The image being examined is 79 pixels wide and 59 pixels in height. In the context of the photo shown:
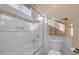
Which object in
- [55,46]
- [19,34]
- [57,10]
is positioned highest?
[57,10]

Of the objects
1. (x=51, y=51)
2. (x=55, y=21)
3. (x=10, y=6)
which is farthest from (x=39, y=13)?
(x=51, y=51)

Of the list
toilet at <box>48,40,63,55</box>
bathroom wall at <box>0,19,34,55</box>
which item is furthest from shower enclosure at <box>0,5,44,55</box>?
toilet at <box>48,40,63,55</box>

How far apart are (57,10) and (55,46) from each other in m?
0.34

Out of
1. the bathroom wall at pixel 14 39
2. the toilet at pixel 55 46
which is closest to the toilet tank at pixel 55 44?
the toilet at pixel 55 46

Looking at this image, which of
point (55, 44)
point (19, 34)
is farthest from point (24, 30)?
point (55, 44)

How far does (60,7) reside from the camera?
3.72ft

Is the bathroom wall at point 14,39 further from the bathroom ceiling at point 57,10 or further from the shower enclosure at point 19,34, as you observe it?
the bathroom ceiling at point 57,10

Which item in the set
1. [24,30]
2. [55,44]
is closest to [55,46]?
[55,44]

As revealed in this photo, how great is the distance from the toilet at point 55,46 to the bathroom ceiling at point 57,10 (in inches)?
9.7

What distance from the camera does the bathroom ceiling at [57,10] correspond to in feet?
3.69

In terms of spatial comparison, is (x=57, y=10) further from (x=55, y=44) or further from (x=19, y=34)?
(x=19, y=34)

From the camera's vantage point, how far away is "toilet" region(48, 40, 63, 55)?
44.9 inches

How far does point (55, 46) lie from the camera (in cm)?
116

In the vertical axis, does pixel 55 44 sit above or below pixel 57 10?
below
